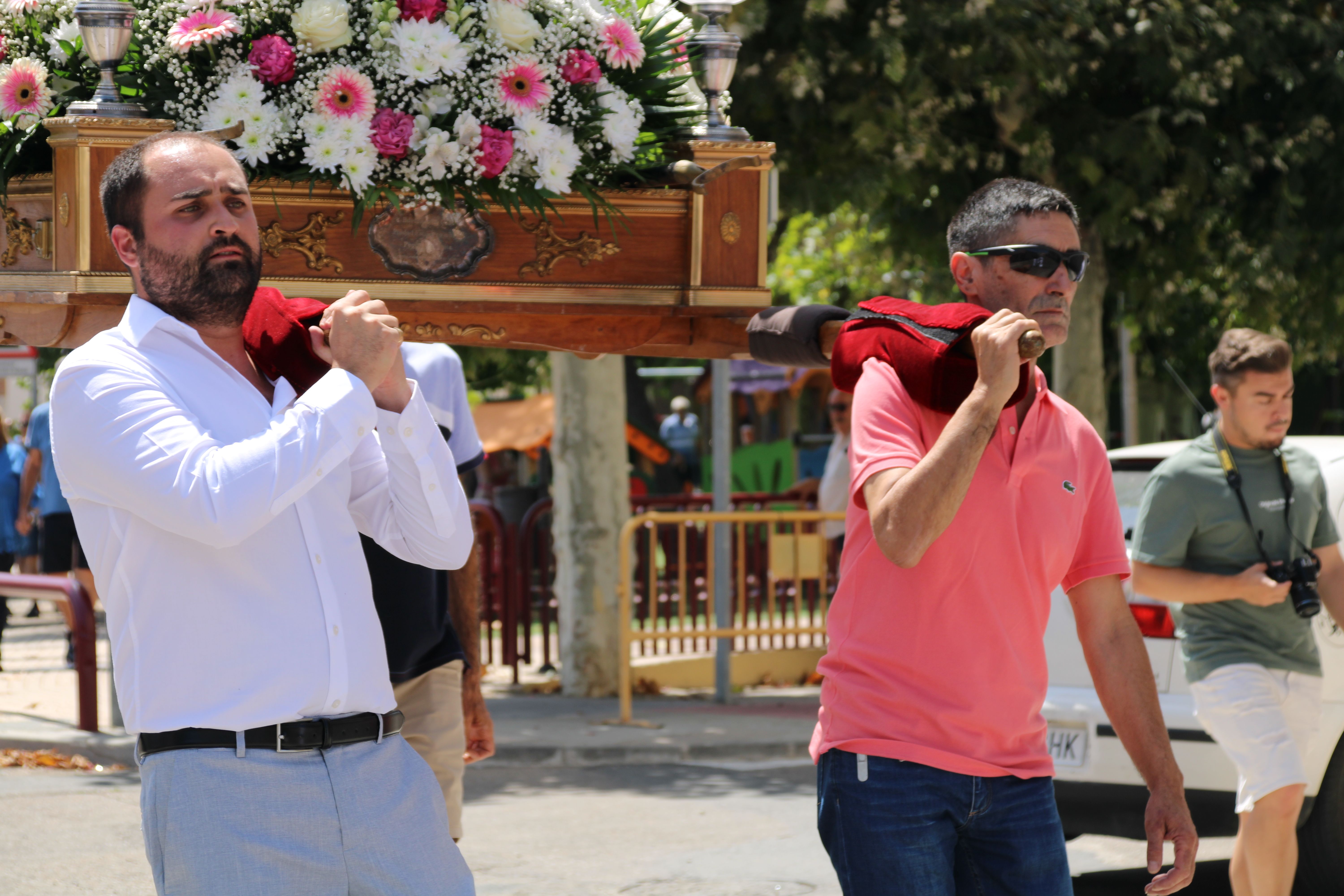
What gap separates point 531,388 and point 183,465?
26541mm

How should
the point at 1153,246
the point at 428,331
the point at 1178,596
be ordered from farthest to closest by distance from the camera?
the point at 1153,246
the point at 1178,596
the point at 428,331

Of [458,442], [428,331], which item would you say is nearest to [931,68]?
[458,442]

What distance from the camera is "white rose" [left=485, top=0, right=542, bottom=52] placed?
3424mm

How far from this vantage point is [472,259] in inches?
137

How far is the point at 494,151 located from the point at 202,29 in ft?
1.97

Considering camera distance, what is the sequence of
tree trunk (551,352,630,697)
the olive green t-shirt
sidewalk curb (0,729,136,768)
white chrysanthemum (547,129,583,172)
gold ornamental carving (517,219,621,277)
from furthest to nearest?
tree trunk (551,352,630,697) < sidewalk curb (0,729,136,768) < the olive green t-shirt < gold ornamental carving (517,219,621,277) < white chrysanthemum (547,129,583,172)

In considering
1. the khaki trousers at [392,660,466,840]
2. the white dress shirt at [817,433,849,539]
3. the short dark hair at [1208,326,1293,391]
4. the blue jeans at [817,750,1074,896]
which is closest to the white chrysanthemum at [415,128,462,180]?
the blue jeans at [817,750,1074,896]

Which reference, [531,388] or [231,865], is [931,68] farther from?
[531,388]

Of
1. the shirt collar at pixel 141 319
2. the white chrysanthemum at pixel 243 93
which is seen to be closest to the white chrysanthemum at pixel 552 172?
the white chrysanthemum at pixel 243 93

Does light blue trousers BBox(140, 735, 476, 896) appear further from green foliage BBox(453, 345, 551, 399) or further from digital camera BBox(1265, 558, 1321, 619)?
green foliage BBox(453, 345, 551, 399)

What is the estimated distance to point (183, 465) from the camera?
8.25 feet

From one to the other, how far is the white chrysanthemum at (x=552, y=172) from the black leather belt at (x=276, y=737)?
1.20m

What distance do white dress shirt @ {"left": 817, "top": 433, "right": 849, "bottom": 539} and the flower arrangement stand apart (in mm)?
8306

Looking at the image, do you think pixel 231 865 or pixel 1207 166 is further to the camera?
pixel 1207 166
